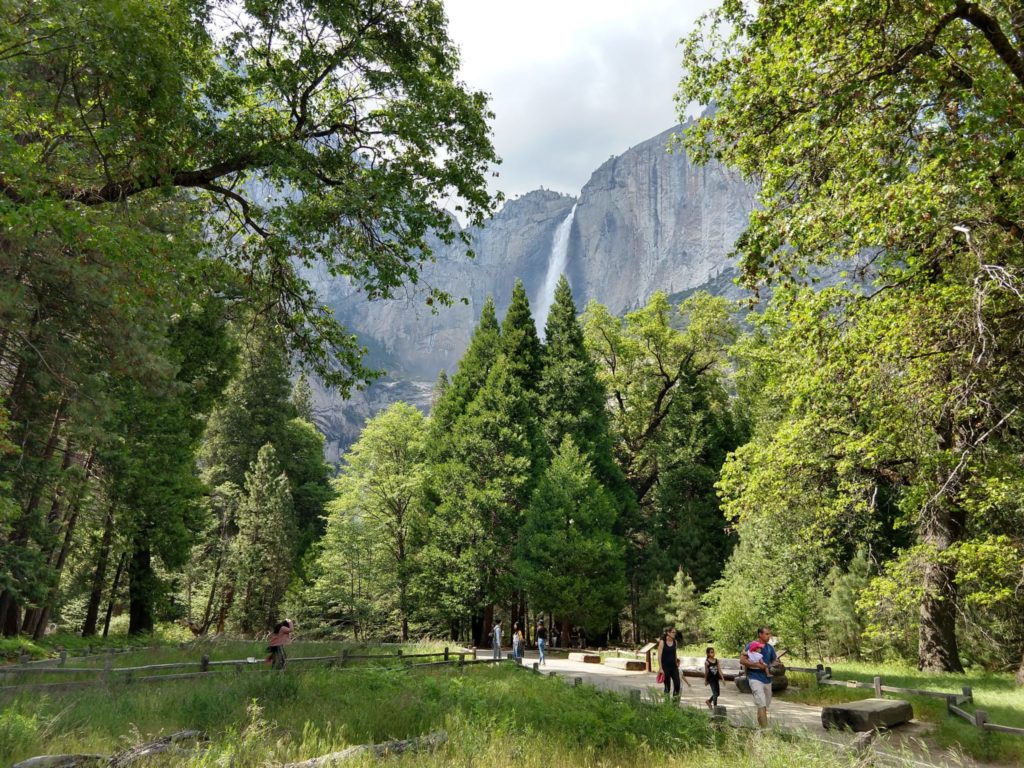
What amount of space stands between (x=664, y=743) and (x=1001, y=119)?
366 inches

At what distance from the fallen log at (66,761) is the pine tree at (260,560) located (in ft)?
102

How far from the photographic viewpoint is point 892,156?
28.3 feet

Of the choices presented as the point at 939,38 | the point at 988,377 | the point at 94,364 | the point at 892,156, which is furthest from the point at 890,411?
the point at 94,364

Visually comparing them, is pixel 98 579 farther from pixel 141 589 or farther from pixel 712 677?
pixel 712 677

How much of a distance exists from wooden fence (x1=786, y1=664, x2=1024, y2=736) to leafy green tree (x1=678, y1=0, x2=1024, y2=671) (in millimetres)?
3880

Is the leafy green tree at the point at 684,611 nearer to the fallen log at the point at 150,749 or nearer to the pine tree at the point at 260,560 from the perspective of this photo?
the pine tree at the point at 260,560

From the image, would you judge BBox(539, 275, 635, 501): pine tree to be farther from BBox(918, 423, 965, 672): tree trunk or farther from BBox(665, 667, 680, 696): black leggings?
BBox(665, 667, 680, 696): black leggings

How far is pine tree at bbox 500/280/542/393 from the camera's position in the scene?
117 ft

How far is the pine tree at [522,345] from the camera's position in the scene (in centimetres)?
3581

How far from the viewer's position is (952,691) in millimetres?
12938

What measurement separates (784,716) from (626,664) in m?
10.6

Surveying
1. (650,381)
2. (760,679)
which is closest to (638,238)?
(650,381)

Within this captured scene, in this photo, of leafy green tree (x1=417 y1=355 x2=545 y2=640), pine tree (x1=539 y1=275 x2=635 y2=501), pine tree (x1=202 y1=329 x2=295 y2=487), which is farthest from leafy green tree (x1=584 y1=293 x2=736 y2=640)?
pine tree (x1=202 y1=329 x2=295 y2=487)

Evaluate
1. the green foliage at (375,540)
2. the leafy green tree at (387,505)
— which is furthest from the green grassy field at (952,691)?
the green foliage at (375,540)
